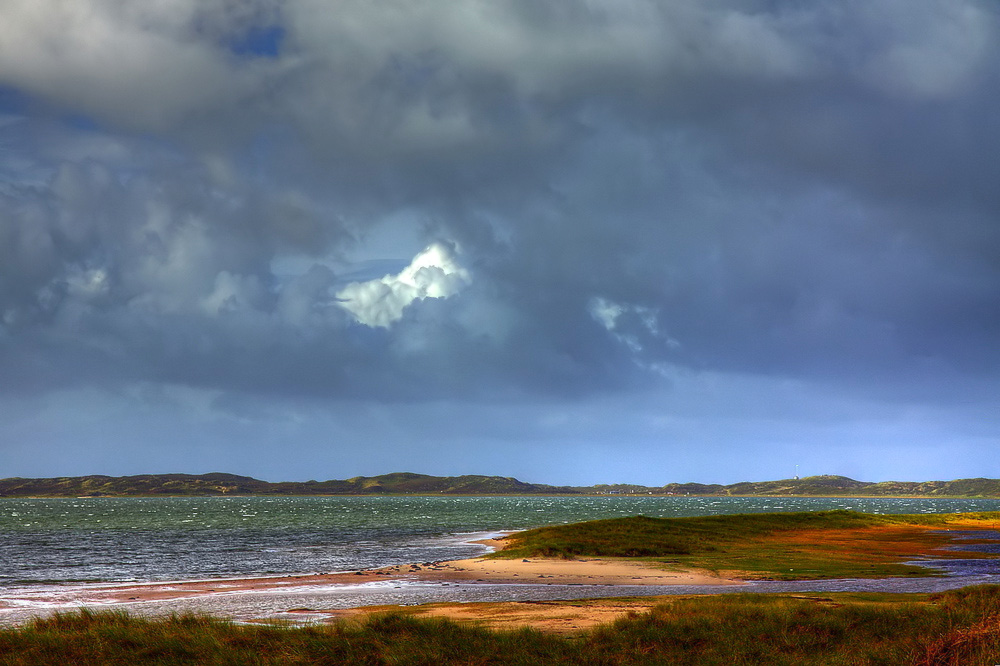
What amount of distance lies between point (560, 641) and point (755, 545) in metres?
54.5

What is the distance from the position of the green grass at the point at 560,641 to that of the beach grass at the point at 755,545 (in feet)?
79.7

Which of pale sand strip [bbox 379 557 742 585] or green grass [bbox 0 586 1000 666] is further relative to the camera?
pale sand strip [bbox 379 557 742 585]

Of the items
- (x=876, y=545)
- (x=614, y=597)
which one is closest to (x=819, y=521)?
(x=876, y=545)

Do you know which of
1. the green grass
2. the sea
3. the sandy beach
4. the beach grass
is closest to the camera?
the green grass

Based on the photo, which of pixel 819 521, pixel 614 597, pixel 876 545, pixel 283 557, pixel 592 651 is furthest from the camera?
pixel 819 521

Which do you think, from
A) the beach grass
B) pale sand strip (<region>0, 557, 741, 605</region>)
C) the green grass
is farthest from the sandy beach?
the green grass

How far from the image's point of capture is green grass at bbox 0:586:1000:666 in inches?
699

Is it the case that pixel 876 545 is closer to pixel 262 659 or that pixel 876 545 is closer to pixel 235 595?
pixel 235 595

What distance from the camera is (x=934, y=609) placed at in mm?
23016

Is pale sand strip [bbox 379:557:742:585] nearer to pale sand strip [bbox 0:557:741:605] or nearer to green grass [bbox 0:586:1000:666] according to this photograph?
pale sand strip [bbox 0:557:741:605]

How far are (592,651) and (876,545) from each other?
199 ft

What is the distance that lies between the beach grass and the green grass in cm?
2430

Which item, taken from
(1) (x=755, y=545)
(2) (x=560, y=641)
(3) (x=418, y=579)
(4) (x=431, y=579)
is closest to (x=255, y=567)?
(3) (x=418, y=579)

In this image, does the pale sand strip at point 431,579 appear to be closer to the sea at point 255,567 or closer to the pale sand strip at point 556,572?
the pale sand strip at point 556,572
